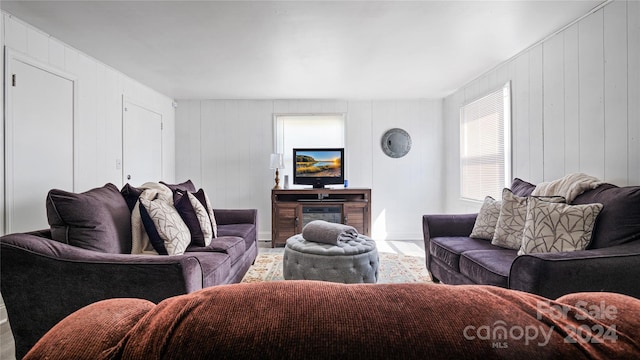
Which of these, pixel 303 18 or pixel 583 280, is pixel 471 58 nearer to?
pixel 303 18

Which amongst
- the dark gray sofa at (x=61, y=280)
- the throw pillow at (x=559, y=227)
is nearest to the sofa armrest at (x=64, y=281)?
the dark gray sofa at (x=61, y=280)

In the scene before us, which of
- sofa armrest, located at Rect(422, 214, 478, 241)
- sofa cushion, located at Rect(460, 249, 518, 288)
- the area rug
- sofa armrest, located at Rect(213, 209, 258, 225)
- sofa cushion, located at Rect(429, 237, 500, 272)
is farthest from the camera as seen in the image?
sofa armrest, located at Rect(213, 209, 258, 225)

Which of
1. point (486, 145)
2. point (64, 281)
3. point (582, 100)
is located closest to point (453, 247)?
point (582, 100)

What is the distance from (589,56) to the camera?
243cm

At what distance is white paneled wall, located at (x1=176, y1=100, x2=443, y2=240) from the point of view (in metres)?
5.27

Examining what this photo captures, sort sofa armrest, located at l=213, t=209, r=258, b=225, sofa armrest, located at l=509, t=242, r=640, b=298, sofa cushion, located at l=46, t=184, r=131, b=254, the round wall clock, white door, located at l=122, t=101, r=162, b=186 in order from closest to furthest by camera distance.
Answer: sofa armrest, located at l=509, t=242, r=640, b=298 → sofa cushion, located at l=46, t=184, r=131, b=254 → sofa armrest, located at l=213, t=209, r=258, b=225 → white door, located at l=122, t=101, r=162, b=186 → the round wall clock

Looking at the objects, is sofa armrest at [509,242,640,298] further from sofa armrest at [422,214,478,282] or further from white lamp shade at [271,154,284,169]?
white lamp shade at [271,154,284,169]

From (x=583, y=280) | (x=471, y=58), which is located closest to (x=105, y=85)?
(x=471, y=58)

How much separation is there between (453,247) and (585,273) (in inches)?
41.7

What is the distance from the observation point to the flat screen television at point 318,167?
5.02 m

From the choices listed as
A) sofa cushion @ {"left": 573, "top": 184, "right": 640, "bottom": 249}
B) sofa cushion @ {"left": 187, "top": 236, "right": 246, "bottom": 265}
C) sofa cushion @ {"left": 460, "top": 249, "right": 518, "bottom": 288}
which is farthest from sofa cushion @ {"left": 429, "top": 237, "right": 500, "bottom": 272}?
sofa cushion @ {"left": 187, "top": 236, "right": 246, "bottom": 265}

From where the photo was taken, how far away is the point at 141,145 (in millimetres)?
4246

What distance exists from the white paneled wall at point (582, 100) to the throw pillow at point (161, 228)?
3195mm

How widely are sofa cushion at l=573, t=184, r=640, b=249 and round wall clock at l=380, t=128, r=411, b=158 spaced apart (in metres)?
3.40
